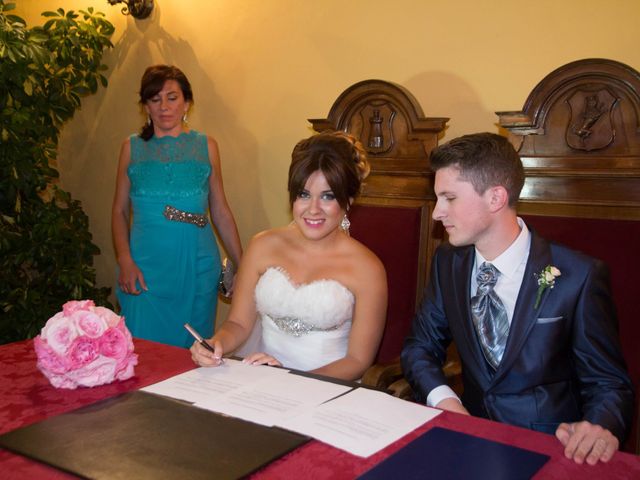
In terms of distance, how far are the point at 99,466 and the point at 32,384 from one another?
0.59 m

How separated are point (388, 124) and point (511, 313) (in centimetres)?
117

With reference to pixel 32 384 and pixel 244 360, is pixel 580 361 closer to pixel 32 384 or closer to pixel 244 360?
pixel 244 360

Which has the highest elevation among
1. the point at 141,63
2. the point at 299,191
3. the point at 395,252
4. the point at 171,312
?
the point at 141,63

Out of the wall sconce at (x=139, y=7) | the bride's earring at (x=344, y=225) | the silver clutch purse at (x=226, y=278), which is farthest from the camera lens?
the wall sconce at (x=139, y=7)

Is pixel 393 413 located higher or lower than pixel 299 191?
lower

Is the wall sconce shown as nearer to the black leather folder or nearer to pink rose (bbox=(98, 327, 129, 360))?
pink rose (bbox=(98, 327, 129, 360))

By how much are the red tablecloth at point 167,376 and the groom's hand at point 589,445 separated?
0.02 meters

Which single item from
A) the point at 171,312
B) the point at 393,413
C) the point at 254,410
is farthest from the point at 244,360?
the point at 171,312

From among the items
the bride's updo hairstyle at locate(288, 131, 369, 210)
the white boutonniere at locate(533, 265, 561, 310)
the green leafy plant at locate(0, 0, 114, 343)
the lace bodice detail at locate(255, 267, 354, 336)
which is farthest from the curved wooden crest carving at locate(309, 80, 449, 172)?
the green leafy plant at locate(0, 0, 114, 343)

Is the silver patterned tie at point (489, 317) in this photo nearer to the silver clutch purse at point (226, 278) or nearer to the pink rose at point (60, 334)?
the pink rose at point (60, 334)

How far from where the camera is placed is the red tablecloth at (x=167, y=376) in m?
1.20

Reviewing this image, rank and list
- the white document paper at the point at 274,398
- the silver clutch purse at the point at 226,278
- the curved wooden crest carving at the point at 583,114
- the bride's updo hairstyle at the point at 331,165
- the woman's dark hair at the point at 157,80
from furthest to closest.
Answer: the silver clutch purse at the point at 226,278 < the woman's dark hair at the point at 157,80 < the bride's updo hairstyle at the point at 331,165 < the curved wooden crest carving at the point at 583,114 < the white document paper at the point at 274,398

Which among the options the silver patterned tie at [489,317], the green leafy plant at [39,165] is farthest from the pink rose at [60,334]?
the green leafy plant at [39,165]

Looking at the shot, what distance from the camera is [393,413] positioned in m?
1.48
